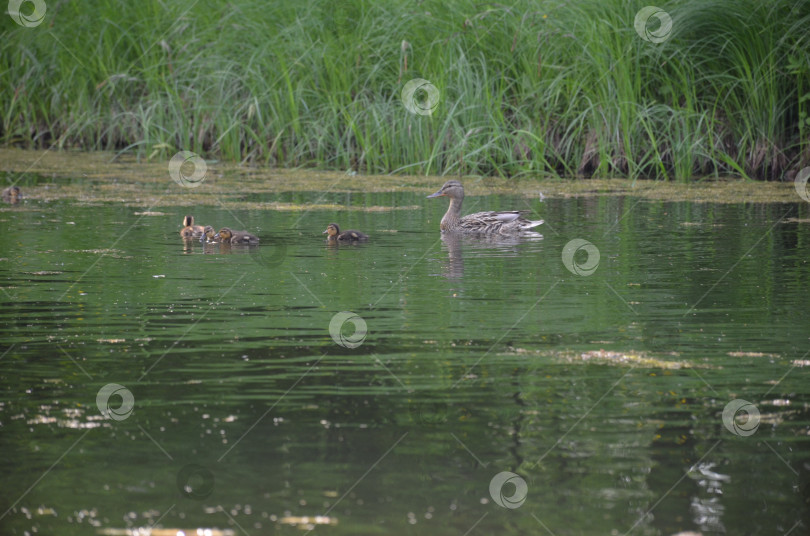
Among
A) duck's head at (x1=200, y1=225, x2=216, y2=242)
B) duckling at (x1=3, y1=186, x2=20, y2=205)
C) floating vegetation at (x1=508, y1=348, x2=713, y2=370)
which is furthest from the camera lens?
duckling at (x1=3, y1=186, x2=20, y2=205)

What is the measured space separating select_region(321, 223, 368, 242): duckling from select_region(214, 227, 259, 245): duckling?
2.09ft

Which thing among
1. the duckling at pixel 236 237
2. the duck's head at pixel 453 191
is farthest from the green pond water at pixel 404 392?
the duck's head at pixel 453 191

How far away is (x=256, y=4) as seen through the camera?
663 inches

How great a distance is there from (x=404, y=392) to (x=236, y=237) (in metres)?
5.24

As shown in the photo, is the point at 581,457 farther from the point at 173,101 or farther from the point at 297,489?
the point at 173,101

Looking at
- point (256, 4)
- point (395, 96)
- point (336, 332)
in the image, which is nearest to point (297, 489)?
point (336, 332)

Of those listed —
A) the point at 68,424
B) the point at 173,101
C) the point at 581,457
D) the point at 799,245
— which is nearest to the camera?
the point at 581,457

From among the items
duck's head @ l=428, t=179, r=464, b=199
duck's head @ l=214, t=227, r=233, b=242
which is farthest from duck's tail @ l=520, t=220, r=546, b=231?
duck's head @ l=214, t=227, r=233, b=242

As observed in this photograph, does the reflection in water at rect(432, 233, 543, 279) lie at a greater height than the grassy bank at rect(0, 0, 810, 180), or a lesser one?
lesser

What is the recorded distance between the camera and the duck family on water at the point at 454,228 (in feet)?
34.0

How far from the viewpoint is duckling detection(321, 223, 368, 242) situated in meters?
10.4

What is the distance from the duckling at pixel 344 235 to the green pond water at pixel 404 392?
1.51 ft

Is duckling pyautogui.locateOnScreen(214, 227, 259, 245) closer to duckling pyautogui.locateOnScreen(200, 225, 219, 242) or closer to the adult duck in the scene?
duckling pyautogui.locateOnScreen(200, 225, 219, 242)

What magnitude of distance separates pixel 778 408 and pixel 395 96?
11320 mm
